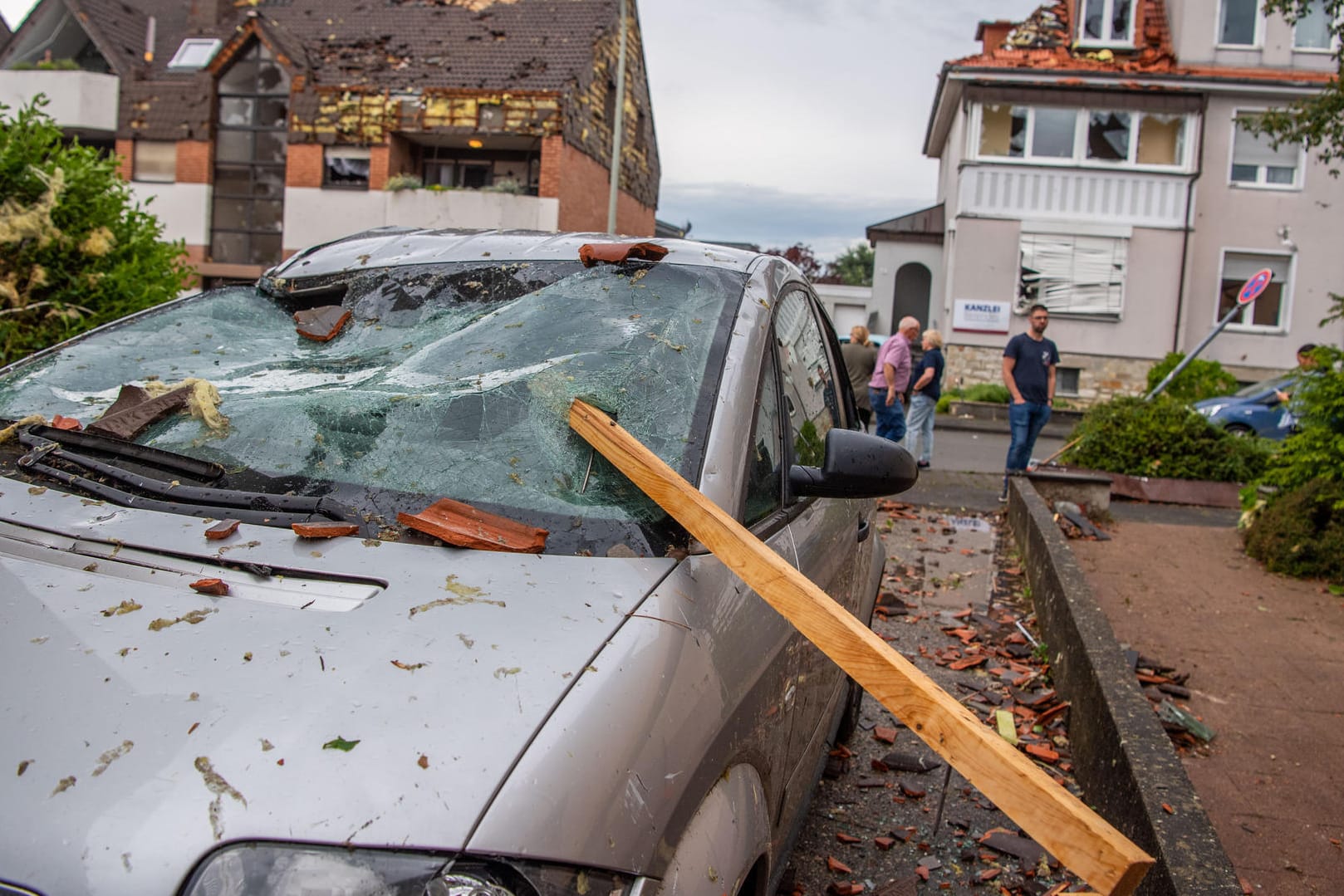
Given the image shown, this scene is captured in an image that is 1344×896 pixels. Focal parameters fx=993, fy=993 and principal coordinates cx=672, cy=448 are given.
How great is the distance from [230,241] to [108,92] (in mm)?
5758

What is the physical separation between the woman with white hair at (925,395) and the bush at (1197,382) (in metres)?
8.98

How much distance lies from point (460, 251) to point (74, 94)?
107 feet

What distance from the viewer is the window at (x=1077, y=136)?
950 inches

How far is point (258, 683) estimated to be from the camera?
4.92 ft

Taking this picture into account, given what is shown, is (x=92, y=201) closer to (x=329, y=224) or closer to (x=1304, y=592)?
(x=1304, y=592)

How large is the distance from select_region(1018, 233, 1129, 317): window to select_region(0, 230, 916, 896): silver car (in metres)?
22.9

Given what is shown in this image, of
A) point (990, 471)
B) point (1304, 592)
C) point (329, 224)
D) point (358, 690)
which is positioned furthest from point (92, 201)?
point (329, 224)

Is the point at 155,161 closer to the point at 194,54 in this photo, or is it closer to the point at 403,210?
the point at 194,54

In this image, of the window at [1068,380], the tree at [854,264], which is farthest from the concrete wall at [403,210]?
the tree at [854,264]

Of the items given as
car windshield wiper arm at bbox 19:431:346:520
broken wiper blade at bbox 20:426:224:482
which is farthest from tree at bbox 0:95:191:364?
car windshield wiper arm at bbox 19:431:346:520

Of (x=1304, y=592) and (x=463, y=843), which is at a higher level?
(x=463, y=843)

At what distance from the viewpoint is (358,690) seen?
A: 4.92 ft

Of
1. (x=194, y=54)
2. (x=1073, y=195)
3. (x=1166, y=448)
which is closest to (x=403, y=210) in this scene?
(x=194, y=54)

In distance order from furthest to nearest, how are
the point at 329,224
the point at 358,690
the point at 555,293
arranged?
the point at 329,224 → the point at 555,293 → the point at 358,690
